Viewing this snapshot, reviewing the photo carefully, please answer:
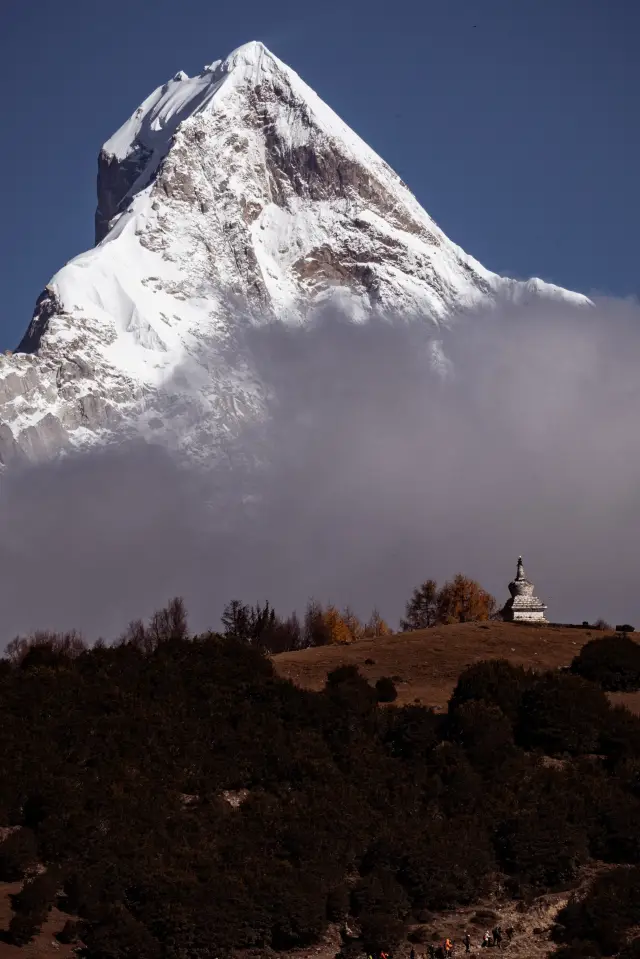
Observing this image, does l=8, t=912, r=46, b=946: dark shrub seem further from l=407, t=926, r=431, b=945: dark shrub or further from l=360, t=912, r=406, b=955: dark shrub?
l=407, t=926, r=431, b=945: dark shrub

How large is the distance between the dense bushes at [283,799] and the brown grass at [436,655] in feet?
12.5

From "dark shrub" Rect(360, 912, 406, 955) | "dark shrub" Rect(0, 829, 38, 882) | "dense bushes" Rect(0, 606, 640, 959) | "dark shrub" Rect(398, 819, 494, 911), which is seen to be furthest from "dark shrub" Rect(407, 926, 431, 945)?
"dark shrub" Rect(0, 829, 38, 882)

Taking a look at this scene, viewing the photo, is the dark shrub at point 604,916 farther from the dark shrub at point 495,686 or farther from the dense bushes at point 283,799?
the dark shrub at point 495,686

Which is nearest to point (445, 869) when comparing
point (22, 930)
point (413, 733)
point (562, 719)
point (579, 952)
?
point (579, 952)

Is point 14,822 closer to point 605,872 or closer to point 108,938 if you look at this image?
point 108,938

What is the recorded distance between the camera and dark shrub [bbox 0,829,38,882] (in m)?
40.2

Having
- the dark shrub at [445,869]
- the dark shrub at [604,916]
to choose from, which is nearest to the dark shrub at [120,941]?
the dark shrub at [445,869]

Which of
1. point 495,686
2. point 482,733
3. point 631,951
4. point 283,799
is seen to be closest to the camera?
point 631,951

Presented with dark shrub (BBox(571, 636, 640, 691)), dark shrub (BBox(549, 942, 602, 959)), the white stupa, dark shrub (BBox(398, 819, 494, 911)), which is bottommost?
dark shrub (BBox(549, 942, 602, 959))

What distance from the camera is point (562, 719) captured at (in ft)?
172

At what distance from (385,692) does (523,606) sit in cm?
2119

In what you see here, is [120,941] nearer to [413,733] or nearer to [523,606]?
[413,733]

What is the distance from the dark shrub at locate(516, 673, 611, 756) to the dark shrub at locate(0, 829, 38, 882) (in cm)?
1848

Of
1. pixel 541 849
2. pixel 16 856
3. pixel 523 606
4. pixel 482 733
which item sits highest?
pixel 523 606
